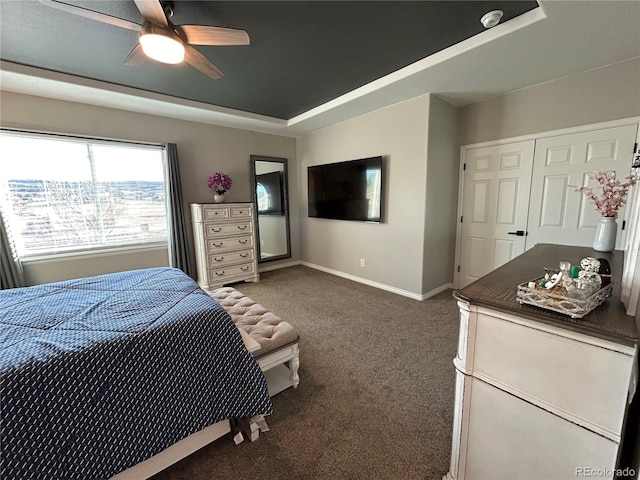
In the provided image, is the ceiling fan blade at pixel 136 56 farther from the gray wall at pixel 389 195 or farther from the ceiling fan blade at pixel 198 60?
the gray wall at pixel 389 195

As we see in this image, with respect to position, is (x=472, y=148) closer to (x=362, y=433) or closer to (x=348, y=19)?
(x=348, y=19)

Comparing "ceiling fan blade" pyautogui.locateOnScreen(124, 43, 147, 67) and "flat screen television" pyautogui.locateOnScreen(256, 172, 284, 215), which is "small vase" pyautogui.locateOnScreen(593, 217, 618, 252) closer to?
"ceiling fan blade" pyautogui.locateOnScreen(124, 43, 147, 67)

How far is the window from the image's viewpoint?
2.92 m

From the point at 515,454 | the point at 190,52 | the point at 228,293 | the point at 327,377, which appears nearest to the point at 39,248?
the point at 228,293

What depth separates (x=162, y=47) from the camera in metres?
1.86

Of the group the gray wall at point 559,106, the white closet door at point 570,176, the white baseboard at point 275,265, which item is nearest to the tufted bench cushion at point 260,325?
the white baseboard at point 275,265

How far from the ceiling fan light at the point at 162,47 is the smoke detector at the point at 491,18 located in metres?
2.20

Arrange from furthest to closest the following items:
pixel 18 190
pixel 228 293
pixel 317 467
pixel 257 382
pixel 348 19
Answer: pixel 18 190
pixel 228 293
pixel 348 19
pixel 257 382
pixel 317 467

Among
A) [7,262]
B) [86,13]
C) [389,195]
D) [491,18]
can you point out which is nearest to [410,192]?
[389,195]

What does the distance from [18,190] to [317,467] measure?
4.09 m

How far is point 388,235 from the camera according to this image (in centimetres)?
373

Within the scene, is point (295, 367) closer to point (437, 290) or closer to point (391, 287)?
point (391, 287)

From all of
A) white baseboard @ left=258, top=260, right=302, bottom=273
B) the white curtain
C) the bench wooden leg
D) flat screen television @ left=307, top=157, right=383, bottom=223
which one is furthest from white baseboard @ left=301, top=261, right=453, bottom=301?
the white curtain

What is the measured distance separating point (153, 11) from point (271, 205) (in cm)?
340
